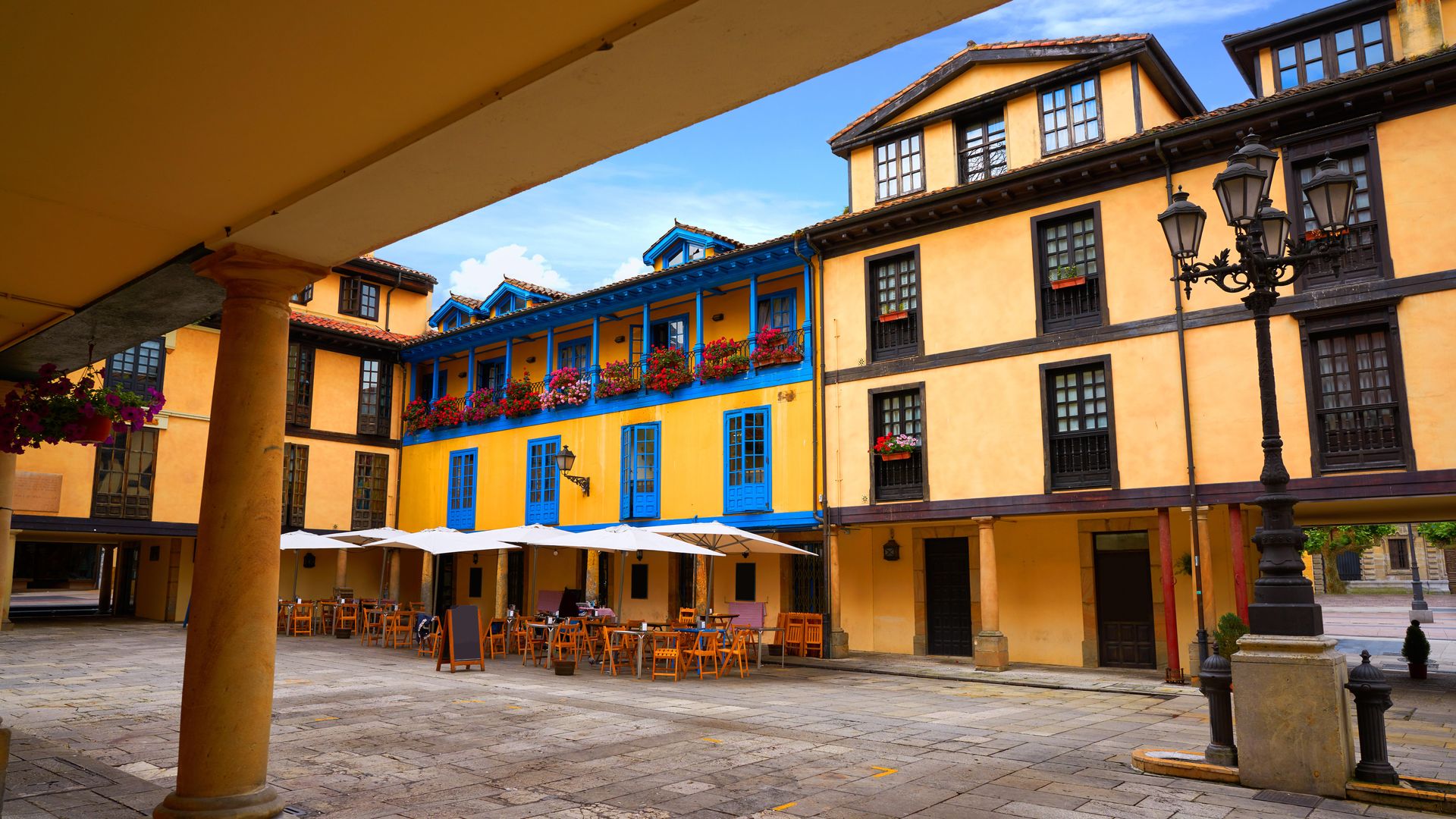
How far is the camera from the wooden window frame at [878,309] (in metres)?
18.4

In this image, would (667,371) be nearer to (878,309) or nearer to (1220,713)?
(878,309)

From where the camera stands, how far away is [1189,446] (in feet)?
49.1

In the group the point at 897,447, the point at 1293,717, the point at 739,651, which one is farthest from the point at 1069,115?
the point at 1293,717

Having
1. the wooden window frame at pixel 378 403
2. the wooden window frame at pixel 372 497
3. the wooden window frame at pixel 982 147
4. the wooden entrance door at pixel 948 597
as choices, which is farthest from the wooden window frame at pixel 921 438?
the wooden window frame at pixel 378 403

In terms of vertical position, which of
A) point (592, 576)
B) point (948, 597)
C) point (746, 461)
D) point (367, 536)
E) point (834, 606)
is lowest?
point (834, 606)

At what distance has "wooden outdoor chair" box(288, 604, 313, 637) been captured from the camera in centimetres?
2344

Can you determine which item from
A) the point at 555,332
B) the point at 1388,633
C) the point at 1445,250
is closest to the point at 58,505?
the point at 555,332

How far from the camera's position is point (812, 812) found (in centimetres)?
627

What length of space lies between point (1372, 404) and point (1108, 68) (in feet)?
24.8

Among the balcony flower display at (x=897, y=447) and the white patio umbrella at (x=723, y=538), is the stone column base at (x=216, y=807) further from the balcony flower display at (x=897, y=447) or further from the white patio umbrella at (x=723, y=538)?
the balcony flower display at (x=897, y=447)

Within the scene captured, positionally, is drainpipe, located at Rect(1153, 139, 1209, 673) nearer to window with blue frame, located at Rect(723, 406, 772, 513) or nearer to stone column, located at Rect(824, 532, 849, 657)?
stone column, located at Rect(824, 532, 849, 657)

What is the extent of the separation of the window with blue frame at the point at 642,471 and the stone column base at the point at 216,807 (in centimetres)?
1758

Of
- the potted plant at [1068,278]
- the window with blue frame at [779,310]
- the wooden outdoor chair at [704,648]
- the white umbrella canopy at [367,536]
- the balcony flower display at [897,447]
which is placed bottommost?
the wooden outdoor chair at [704,648]

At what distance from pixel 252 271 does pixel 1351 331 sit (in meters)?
14.9
